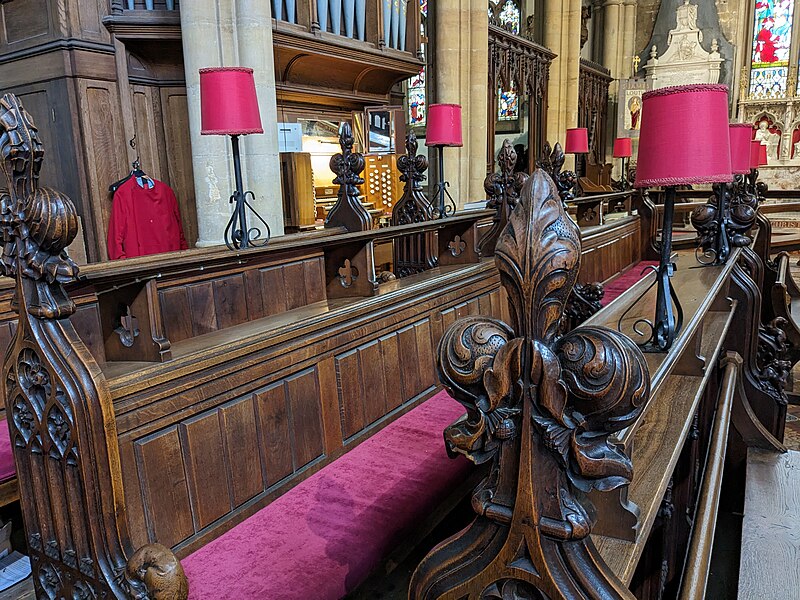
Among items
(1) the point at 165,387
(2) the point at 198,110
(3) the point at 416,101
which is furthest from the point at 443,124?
(3) the point at 416,101

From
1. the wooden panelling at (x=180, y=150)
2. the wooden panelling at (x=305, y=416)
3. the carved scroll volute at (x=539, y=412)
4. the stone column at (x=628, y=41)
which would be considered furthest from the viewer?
the stone column at (x=628, y=41)

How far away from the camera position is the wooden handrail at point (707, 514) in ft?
3.82

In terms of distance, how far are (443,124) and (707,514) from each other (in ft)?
9.71

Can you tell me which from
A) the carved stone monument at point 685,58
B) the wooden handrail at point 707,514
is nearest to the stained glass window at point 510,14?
the carved stone monument at point 685,58

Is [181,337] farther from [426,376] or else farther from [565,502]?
[565,502]

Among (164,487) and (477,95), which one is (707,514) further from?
(477,95)

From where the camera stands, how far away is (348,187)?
312cm

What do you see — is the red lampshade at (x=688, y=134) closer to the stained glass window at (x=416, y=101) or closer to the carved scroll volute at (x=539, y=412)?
the carved scroll volute at (x=539, y=412)

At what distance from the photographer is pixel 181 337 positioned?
226cm

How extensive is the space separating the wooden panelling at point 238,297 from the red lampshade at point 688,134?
1590 mm

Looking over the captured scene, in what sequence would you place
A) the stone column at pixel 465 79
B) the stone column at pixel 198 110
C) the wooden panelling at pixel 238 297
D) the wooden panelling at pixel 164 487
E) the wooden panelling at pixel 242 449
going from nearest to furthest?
the wooden panelling at pixel 164 487 < the wooden panelling at pixel 242 449 < the wooden panelling at pixel 238 297 < the stone column at pixel 198 110 < the stone column at pixel 465 79

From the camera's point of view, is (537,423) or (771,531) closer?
(537,423)

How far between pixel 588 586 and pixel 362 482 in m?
1.33

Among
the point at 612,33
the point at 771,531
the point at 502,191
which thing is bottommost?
the point at 771,531
